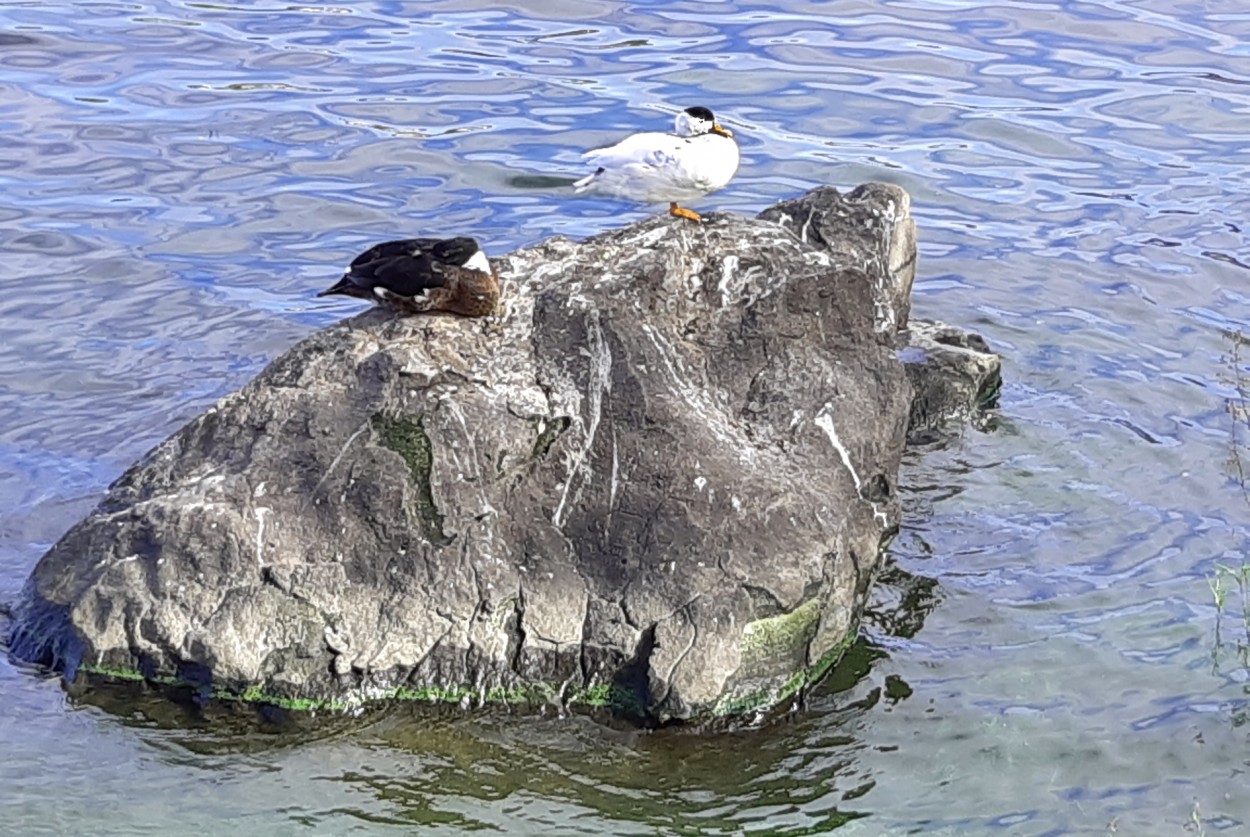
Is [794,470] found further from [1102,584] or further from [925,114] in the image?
[925,114]

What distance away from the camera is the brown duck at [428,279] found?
22.9 ft

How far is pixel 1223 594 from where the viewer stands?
737cm

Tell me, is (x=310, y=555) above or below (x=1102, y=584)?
above

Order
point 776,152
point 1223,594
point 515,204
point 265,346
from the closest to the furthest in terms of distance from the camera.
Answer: point 1223,594 → point 265,346 → point 515,204 → point 776,152

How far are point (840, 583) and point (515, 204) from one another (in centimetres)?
671

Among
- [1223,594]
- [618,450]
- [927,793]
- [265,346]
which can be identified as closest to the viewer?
[927,793]

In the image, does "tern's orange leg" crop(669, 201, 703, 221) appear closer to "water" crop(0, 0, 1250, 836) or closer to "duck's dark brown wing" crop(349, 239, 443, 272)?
"duck's dark brown wing" crop(349, 239, 443, 272)

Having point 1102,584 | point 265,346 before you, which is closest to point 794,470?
point 1102,584

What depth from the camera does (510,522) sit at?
669cm

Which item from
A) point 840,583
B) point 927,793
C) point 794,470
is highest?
point 794,470

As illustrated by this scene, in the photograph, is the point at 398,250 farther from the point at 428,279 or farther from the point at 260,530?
the point at 260,530

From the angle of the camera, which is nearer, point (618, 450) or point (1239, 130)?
point (618, 450)

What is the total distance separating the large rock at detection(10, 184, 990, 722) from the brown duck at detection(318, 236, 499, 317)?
0.27ft

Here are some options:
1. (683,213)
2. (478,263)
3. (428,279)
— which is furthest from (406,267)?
(683,213)
